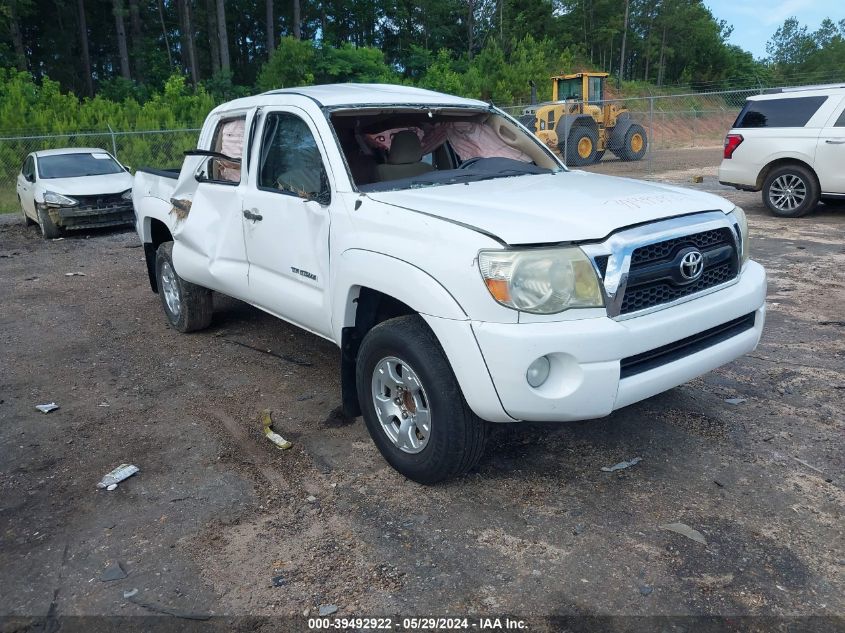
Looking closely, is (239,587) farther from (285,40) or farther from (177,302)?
(285,40)

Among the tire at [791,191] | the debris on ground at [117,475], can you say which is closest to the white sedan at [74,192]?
the debris on ground at [117,475]

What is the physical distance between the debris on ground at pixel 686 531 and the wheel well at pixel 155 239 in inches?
196

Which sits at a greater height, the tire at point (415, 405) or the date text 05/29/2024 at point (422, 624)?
the tire at point (415, 405)

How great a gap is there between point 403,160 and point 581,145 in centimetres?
1834

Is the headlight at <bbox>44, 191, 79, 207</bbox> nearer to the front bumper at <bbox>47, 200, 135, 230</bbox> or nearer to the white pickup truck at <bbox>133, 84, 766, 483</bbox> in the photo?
the front bumper at <bbox>47, 200, 135, 230</bbox>

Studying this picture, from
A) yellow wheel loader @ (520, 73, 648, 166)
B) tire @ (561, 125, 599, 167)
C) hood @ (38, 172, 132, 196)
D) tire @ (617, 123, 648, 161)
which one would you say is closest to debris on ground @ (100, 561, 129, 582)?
hood @ (38, 172, 132, 196)

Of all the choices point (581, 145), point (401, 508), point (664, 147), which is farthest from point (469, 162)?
point (664, 147)

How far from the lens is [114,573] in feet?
9.75

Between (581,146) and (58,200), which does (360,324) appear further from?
(581,146)

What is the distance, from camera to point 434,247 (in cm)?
Answer: 319

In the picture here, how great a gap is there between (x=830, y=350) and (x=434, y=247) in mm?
3724

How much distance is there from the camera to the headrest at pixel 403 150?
4.51 m

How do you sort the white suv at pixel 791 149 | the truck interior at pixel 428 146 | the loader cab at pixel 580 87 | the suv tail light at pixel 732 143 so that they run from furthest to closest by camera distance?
the loader cab at pixel 580 87
the suv tail light at pixel 732 143
the white suv at pixel 791 149
the truck interior at pixel 428 146

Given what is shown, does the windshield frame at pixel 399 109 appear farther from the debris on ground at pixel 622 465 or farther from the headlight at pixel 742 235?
the debris on ground at pixel 622 465
